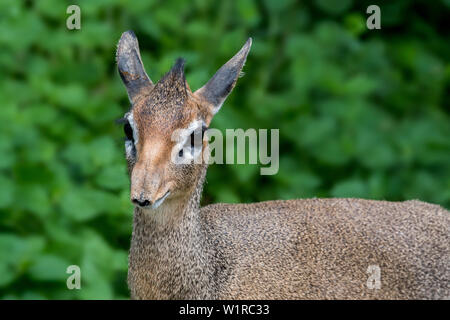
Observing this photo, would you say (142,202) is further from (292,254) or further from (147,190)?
(292,254)

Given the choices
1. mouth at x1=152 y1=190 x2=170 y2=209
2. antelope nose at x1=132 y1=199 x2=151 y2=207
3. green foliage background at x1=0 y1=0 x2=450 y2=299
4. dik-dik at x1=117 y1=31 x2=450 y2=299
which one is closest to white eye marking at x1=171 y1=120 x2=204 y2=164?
dik-dik at x1=117 y1=31 x2=450 y2=299

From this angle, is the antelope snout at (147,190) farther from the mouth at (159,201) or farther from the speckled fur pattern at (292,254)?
the speckled fur pattern at (292,254)

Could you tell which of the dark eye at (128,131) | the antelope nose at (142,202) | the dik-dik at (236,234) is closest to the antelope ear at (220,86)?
the dik-dik at (236,234)

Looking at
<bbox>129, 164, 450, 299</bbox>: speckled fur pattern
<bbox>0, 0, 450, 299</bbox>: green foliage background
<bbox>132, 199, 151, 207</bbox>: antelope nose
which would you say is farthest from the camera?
<bbox>0, 0, 450, 299</bbox>: green foliage background

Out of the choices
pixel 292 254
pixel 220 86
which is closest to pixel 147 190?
pixel 220 86

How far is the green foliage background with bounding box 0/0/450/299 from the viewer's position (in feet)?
16.1

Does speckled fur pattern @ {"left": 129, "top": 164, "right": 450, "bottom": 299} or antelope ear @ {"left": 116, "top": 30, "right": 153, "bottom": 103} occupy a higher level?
antelope ear @ {"left": 116, "top": 30, "right": 153, "bottom": 103}

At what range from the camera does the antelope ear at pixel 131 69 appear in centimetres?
349

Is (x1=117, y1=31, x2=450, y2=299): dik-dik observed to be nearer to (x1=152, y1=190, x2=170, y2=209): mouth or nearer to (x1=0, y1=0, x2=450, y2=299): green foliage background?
(x1=152, y1=190, x2=170, y2=209): mouth

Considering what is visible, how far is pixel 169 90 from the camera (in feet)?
10.7

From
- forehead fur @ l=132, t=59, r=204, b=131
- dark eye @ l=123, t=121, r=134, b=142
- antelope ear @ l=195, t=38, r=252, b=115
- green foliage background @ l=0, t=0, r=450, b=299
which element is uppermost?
green foliage background @ l=0, t=0, r=450, b=299

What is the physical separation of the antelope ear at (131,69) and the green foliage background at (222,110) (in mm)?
1293

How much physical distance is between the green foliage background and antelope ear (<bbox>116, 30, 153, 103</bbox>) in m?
1.29

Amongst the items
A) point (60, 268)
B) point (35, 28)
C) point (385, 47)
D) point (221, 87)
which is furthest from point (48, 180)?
point (385, 47)
